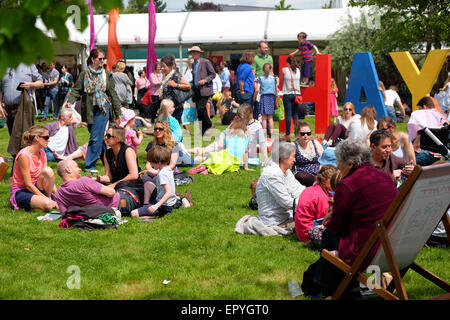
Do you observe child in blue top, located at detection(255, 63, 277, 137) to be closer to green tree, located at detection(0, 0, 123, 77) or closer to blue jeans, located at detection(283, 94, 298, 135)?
blue jeans, located at detection(283, 94, 298, 135)

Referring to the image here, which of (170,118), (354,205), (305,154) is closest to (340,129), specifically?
(305,154)

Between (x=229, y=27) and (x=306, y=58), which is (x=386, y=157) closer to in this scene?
(x=306, y=58)

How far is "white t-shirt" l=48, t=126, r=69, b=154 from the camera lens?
11.2 metres

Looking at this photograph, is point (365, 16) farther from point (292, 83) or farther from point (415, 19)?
point (292, 83)

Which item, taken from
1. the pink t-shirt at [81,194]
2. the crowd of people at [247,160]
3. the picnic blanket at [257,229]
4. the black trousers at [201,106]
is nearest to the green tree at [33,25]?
the crowd of people at [247,160]

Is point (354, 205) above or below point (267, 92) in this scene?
above

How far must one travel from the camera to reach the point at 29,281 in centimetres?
504

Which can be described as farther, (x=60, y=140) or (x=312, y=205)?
(x=60, y=140)

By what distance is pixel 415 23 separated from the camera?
2302cm

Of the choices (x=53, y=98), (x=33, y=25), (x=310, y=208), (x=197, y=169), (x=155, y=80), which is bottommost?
(x=53, y=98)

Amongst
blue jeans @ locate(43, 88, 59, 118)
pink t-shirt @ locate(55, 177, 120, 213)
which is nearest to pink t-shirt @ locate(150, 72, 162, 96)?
blue jeans @ locate(43, 88, 59, 118)

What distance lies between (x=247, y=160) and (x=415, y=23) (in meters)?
15.0

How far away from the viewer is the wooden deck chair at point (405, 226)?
374 centimetres

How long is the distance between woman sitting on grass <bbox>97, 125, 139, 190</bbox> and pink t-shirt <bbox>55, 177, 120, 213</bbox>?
70cm
